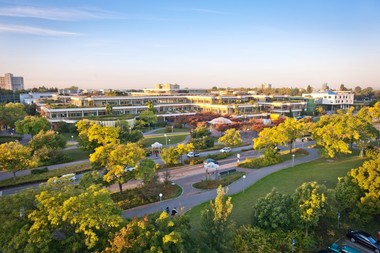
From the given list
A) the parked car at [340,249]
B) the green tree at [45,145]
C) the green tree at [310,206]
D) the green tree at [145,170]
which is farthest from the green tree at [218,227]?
the green tree at [45,145]

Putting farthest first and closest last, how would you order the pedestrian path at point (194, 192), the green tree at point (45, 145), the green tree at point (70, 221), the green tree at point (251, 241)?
the green tree at point (45, 145)
the pedestrian path at point (194, 192)
the green tree at point (251, 241)
the green tree at point (70, 221)

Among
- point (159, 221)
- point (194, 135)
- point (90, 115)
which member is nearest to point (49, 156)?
point (194, 135)

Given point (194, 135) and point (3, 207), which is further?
point (194, 135)

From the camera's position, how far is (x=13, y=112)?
56.2m

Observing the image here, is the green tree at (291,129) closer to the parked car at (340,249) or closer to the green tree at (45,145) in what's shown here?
the parked car at (340,249)

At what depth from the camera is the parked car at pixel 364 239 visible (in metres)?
17.5

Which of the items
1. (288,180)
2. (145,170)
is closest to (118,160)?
(145,170)

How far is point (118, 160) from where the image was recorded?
21844mm

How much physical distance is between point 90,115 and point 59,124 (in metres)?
9.70

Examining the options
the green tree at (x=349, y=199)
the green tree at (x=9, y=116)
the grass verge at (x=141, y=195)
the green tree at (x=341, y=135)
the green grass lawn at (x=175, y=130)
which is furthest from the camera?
the green grass lawn at (x=175, y=130)

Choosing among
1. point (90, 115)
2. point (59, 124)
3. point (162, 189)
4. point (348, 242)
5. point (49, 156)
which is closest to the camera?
point (348, 242)

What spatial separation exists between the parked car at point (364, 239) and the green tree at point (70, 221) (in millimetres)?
15288

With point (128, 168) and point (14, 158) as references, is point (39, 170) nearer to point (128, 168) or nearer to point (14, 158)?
point (14, 158)

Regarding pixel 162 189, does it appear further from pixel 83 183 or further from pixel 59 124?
pixel 59 124
